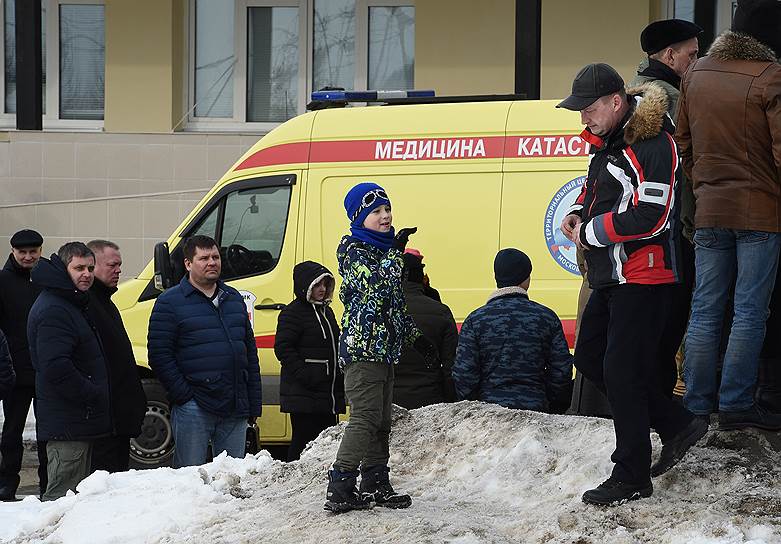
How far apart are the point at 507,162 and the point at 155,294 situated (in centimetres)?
279

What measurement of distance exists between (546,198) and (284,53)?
728cm

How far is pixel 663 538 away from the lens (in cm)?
504

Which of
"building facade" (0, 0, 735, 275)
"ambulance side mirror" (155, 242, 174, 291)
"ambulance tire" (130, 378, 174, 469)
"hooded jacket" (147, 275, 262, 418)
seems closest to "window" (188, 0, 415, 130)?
"building facade" (0, 0, 735, 275)

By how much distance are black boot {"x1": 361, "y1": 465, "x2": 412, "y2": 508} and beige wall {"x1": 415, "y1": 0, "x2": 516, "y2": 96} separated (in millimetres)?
9515

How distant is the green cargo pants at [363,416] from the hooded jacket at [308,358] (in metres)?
2.40

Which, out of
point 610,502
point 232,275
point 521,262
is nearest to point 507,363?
point 521,262

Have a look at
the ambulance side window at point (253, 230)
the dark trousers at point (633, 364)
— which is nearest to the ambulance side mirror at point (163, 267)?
the ambulance side window at point (253, 230)

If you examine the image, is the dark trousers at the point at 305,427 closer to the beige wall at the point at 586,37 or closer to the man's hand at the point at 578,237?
the man's hand at the point at 578,237

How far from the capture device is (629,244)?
530 centimetres

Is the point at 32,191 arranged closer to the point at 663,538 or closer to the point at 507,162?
the point at 507,162

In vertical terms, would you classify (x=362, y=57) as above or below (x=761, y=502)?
above

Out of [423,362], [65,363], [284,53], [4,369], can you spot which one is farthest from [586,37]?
[65,363]

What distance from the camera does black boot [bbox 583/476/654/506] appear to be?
532 centimetres

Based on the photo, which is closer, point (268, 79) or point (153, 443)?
point (153, 443)
